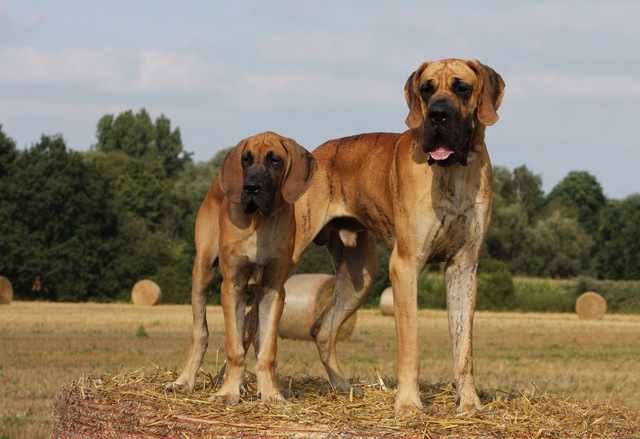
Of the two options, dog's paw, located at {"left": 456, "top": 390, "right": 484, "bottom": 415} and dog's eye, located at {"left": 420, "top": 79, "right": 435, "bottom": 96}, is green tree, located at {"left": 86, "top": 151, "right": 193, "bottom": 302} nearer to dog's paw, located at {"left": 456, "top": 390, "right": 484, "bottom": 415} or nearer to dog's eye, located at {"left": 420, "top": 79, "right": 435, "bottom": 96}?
dog's paw, located at {"left": 456, "top": 390, "right": 484, "bottom": 415}

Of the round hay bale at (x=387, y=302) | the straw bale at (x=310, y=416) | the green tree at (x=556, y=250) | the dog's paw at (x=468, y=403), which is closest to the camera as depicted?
the straw bale at (x=310, y=416)

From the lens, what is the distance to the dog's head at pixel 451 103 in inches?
237

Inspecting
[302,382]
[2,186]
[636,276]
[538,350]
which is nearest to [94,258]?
[2,186]

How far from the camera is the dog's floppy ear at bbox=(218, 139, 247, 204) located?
6.48 meters

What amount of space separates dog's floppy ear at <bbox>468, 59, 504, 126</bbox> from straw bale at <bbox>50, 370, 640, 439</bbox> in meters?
1.92

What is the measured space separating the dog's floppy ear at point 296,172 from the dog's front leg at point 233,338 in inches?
29.5

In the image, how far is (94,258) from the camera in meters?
50.6

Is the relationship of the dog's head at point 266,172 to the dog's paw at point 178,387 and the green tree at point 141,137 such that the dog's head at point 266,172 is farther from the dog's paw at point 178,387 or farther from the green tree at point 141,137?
the green tree at point 141,137

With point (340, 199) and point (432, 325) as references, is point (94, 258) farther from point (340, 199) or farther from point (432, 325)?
point (340, 199)

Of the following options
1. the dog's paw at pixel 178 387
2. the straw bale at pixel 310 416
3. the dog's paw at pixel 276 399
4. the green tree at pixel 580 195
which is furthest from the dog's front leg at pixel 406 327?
the green tree at pixel 580 195

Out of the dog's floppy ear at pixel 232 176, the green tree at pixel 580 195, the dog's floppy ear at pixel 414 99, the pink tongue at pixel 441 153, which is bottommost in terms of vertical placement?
the dog's floppy ear at pixel 232 176

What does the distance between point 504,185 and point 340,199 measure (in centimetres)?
8233

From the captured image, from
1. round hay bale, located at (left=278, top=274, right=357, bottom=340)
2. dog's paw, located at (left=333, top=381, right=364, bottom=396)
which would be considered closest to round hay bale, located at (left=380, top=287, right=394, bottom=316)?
round hay bale, located at (left=278, top=274, right=357, bottom=340)

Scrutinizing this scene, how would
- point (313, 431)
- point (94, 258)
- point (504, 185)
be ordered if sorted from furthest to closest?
point (504, 185)
point (94, 258)
point (313, 431)
